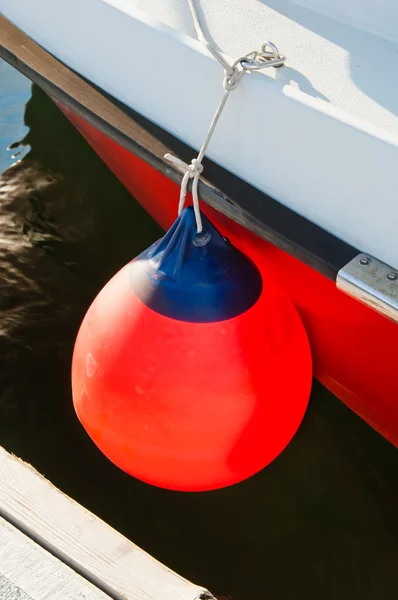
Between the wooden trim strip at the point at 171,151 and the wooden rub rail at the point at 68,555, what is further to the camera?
the wooden trim strip at the point at 171,151

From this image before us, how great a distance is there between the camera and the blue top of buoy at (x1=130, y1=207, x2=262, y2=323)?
1895mm

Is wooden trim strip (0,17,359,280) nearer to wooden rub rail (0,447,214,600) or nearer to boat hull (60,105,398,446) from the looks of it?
boat hull (60,105,398,446)

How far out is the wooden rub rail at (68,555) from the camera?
1442 millimetres

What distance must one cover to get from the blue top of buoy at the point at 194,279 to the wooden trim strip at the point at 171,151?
12 centimetres

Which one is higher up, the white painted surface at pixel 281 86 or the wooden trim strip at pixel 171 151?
the white painted surface at pixel 281 86

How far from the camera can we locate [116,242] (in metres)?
3.66

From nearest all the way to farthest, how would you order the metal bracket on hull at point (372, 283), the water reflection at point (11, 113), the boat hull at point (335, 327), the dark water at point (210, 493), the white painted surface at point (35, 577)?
the white painted surface at point (35, 577) → the metal bracket on hull at point (372, 283) → the boat hull at point (335, 327) → the dark water at point (210, 493) → the water reflection at point (11, 113)

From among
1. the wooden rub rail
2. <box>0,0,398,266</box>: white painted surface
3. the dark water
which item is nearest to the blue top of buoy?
<box>0,0,398,266</box>: white painted surface

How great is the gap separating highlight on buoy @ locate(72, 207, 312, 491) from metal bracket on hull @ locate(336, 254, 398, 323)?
0.93ft

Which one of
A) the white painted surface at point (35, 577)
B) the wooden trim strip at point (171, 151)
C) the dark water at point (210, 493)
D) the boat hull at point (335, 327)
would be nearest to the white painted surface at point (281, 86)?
the wooden trim strip at point (171, 151)

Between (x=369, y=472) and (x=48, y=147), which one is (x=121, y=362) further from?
(x=48, y=147)

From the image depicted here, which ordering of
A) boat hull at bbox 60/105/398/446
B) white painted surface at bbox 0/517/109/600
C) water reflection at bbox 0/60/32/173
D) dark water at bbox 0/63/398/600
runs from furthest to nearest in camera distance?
water reflection at bbox 0/60/32/173
dark water at bbox 0/63/398/600
boat hull at bbox 60/105/398/446
white painted surface at bbox 0/517/109/600

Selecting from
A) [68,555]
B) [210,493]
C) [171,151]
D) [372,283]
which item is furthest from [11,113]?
[68,555]

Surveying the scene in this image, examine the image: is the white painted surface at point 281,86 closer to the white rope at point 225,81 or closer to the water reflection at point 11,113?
the white rope at point 225,81
